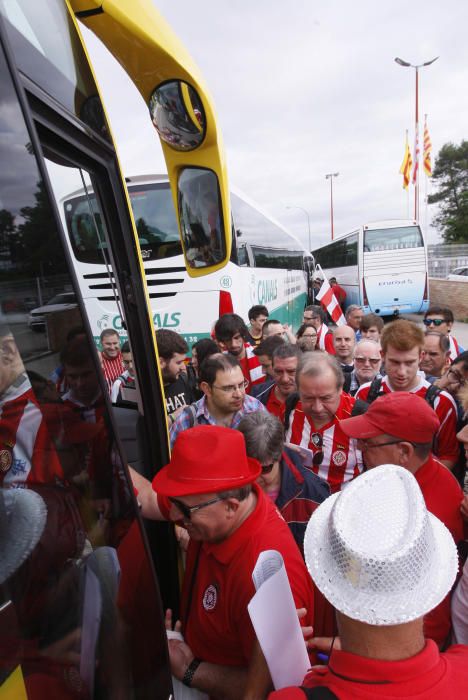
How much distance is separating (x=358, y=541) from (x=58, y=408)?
74 centimetres

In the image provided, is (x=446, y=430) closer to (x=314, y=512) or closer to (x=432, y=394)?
(x=432, y=394)

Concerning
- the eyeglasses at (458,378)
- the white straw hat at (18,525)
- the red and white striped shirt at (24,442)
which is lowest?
the eyeglasses at (458,378)

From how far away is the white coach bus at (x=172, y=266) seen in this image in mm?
2020

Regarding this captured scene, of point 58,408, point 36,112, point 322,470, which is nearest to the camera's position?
point 58,408

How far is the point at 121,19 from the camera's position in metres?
1.73

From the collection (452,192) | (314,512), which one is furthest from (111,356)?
(452,192)

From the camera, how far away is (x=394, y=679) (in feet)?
3.21

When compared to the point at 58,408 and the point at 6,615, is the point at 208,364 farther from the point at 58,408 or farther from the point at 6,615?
the point at 6,615

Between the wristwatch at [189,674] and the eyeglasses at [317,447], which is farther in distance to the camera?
the eyeglasses at [317,447]

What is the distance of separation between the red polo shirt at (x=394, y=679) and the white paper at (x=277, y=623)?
0.51 ft

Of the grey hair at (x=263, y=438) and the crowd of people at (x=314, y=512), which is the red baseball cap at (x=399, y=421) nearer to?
the crowd of people at (x=314, y=512)

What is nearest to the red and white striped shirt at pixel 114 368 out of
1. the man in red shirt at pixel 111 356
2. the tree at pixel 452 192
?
the man in red shirt at pixel 111 356

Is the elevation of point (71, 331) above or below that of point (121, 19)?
below

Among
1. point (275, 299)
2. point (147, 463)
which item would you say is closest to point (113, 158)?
point (147, 463)
